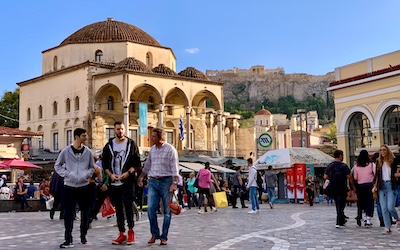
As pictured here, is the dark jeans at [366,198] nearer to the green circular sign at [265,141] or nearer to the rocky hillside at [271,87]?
the green circular sign at [265,141]

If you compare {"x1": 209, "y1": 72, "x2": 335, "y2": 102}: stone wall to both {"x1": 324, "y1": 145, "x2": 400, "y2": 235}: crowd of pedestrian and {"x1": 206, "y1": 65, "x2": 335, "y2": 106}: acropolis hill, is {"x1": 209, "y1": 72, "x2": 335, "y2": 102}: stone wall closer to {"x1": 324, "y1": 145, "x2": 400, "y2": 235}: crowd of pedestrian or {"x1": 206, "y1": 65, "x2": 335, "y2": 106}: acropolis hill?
→ {"x1": 206, "y1": 65, "x2": 335, "y2": 106}: acropolis hill

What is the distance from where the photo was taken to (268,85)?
163m

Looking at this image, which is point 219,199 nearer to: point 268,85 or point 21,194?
point 21,194

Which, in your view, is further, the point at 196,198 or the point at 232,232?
the point at 196,198

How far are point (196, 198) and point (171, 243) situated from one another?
1681 centimetres

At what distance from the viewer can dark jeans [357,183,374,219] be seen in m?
11.0

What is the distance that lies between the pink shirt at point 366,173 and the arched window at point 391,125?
16.0 metres

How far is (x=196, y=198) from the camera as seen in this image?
24906 millimetres

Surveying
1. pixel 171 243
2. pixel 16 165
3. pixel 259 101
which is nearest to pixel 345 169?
pixel 171 243

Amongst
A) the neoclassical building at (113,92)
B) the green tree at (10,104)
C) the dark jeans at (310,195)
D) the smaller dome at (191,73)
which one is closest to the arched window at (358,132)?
the dark jeans at (310,195)

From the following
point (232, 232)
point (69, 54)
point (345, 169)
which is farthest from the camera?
point (69, 54)

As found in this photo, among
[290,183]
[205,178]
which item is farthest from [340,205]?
[290,183]

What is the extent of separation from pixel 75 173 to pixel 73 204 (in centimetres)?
44

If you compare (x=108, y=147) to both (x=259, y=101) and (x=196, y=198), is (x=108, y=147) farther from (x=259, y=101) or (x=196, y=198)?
(x=259, y=101)
